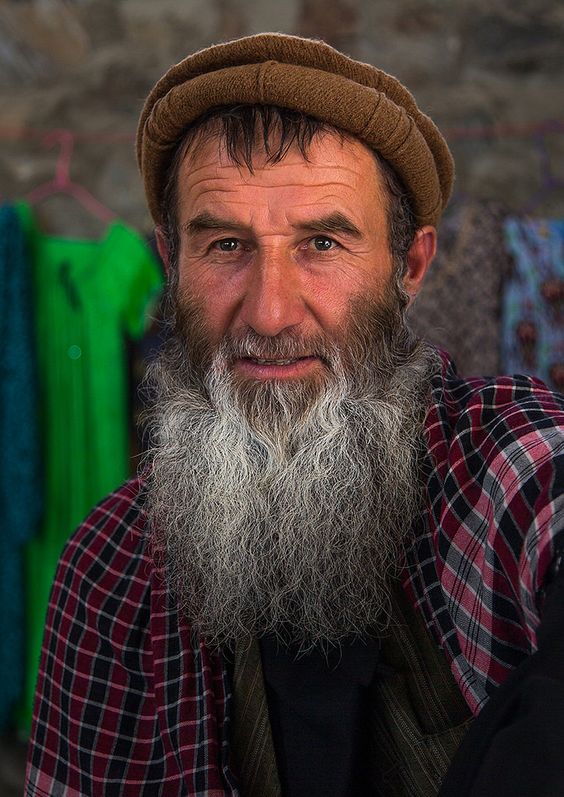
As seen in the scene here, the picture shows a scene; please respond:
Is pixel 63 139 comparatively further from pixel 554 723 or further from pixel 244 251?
pixel 554 723

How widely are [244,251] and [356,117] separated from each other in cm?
25

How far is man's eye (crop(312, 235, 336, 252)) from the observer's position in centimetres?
122

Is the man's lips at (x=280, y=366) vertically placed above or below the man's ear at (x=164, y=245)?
below

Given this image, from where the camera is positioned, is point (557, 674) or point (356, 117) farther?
point (356, 117)

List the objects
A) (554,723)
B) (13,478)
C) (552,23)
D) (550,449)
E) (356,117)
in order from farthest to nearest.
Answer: (552,23) → (13,478) → (356,117) → (550,449) → (554,723)

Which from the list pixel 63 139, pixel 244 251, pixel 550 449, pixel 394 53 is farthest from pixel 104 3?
pixel 550 449

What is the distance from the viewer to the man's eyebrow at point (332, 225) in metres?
1.19

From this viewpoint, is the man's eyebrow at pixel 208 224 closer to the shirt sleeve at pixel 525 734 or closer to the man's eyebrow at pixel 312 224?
the man's eyebrow at pixel 312 224

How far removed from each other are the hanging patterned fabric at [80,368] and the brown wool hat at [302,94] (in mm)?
906

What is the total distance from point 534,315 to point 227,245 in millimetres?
1197

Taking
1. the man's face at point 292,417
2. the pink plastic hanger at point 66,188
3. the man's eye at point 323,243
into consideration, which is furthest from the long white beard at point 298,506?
the pink plastic hanger at point 66,188

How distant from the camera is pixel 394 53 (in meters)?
2.52

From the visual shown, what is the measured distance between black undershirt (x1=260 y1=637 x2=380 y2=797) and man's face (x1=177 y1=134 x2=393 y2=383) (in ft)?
1.35

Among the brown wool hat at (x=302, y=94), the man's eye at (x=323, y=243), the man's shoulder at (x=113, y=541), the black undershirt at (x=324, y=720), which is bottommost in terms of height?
the black undershirt at (x=324, y=720)
